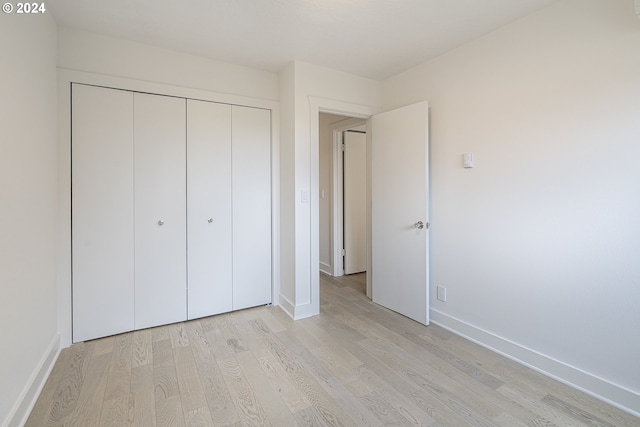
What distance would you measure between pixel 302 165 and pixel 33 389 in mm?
2321

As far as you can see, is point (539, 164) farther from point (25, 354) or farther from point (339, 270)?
point (25, 354)

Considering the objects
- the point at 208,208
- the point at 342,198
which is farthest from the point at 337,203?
the point at 208,208

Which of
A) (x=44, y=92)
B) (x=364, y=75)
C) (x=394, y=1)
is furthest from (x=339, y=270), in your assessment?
(x=44, y=92)

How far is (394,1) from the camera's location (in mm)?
1900

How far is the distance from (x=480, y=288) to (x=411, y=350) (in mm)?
736

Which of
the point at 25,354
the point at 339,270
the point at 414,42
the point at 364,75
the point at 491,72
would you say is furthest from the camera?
the point at 339,270

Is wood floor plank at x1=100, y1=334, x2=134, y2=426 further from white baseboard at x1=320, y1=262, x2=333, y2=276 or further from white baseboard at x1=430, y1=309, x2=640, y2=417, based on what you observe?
white baseboard at x1=320, y1=262, x2=333, y2=276

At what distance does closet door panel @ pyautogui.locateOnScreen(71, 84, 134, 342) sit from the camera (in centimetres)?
226

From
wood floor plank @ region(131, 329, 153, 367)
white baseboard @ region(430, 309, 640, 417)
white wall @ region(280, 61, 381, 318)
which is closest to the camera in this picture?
white baseboard @ region(430, 309, 640, 417)

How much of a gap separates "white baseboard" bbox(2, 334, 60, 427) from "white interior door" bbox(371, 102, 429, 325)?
269cm

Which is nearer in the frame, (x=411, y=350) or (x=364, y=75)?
(x=411, y=350)

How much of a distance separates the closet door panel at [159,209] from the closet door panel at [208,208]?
68 mm

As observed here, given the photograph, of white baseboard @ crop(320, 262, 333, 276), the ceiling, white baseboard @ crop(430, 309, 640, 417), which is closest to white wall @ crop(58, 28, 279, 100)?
the ceiling

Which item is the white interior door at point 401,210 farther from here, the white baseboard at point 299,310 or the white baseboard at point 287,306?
the white baseboard at point 287,306
